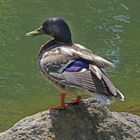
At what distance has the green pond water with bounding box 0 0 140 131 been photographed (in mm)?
11266

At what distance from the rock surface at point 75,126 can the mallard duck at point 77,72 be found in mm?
154

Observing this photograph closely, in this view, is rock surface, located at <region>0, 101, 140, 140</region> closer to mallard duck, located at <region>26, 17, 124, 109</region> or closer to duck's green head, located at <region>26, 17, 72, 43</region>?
mallard duck, located at <region>26, 17, 124, 109</region>

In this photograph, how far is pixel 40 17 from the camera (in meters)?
16.4

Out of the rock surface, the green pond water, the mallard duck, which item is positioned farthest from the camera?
the green pond water

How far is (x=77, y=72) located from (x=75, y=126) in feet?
1.98

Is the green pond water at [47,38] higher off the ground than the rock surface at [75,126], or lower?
lower

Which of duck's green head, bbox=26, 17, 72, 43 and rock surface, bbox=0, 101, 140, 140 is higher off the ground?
duck's green head, bbox=26, 17, 72, 43

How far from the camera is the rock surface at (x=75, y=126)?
6301 millimetres

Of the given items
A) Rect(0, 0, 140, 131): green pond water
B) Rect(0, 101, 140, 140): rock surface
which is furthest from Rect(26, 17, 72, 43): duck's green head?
Rect(0, 0, 140, 131): green pond water

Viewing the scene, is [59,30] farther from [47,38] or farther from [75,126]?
[47,38]

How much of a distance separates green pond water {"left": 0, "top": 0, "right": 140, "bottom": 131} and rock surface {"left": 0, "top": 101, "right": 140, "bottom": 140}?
11.8 feet

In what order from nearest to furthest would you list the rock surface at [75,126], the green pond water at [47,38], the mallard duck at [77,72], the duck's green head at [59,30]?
the mallard duck at [77,72], the rock surface at [75,126], the duck's green head at [59,30], the green pond water at [47,38]

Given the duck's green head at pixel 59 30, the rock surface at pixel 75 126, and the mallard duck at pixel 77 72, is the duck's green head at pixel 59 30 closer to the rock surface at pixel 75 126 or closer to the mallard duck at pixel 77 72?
the mallard duck at pixel 77 72

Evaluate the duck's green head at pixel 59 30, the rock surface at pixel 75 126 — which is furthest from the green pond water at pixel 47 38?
the rock surface at pixel 75 126
